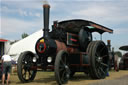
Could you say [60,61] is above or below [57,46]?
below

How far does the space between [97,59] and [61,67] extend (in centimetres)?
240

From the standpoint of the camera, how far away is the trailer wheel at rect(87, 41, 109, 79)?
8195mm

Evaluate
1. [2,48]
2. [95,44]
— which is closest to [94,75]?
[95,44]

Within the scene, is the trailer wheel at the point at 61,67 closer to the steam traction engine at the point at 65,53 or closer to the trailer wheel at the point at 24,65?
the steam traction engine at the point at 65,53

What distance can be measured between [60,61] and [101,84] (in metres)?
1.60

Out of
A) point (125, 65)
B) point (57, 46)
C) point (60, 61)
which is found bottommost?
point (125, 65)

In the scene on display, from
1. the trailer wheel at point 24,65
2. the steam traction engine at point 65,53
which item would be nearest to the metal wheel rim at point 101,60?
the steam traction engine at point 65,53

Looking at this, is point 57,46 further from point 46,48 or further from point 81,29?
point 81,29

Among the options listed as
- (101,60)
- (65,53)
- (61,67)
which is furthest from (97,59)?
(61,67)

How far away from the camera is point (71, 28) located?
885cm

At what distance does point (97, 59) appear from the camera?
8.60m

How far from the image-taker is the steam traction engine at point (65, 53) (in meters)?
7.03

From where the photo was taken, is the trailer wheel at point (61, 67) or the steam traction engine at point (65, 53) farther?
the steam traction engine at point (65, 53)

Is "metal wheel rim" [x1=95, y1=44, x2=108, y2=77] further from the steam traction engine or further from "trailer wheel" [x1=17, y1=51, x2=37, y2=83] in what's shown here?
"trailer wheel" [x1=17, y1=51, x2=37, y2=83]
